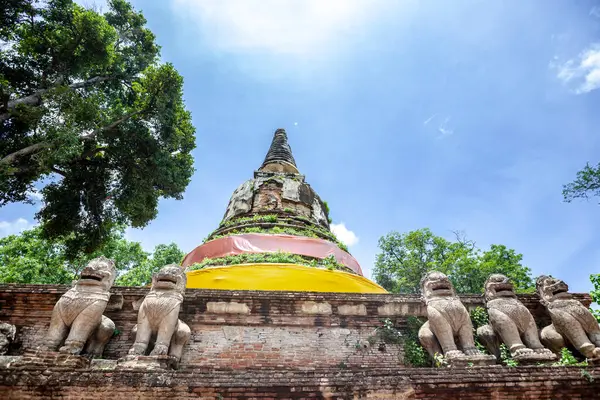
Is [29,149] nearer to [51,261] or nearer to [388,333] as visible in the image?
[388,333]

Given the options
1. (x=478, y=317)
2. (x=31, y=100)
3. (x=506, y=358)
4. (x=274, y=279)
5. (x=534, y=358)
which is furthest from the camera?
(x=31, y=100)

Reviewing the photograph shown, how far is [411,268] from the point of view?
25.5m

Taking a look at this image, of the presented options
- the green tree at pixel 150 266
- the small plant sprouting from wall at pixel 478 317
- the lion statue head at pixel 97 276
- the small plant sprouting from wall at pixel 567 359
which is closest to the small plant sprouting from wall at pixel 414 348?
the small plant sprouting from wall at pixel 478 317

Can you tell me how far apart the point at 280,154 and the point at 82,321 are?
16.6 meters

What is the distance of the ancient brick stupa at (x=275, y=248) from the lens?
9297 mm

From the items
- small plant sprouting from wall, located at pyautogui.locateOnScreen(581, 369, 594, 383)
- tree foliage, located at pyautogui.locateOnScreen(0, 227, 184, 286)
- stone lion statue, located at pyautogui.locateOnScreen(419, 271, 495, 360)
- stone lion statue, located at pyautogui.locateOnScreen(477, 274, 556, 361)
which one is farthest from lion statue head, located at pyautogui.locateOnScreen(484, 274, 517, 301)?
tree foliage, located at pyautogui.locateOnScreen(0, 227, 184, 286)

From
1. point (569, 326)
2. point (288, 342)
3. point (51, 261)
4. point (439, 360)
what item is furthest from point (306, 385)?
point (51, 261)

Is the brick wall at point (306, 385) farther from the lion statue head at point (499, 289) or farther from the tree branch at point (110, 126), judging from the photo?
the tree branch at point (110, 126)

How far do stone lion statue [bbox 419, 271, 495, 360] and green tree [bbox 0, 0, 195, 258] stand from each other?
30.7 feet

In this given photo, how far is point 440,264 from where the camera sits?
2370 centimetres

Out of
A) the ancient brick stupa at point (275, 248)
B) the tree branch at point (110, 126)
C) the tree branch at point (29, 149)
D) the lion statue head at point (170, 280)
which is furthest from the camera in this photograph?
the tree branch at point (110, 126)

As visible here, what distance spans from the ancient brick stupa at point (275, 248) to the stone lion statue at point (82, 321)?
2950mm

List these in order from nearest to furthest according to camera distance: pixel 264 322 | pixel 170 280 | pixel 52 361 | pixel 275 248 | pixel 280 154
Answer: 1. pixel 52 361
2. pixel 170 280
3. pixel 264 322
4. pixel 275 248
5. pixel 280 154

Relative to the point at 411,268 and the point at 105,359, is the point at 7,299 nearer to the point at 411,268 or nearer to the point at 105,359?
the point at 105,359
